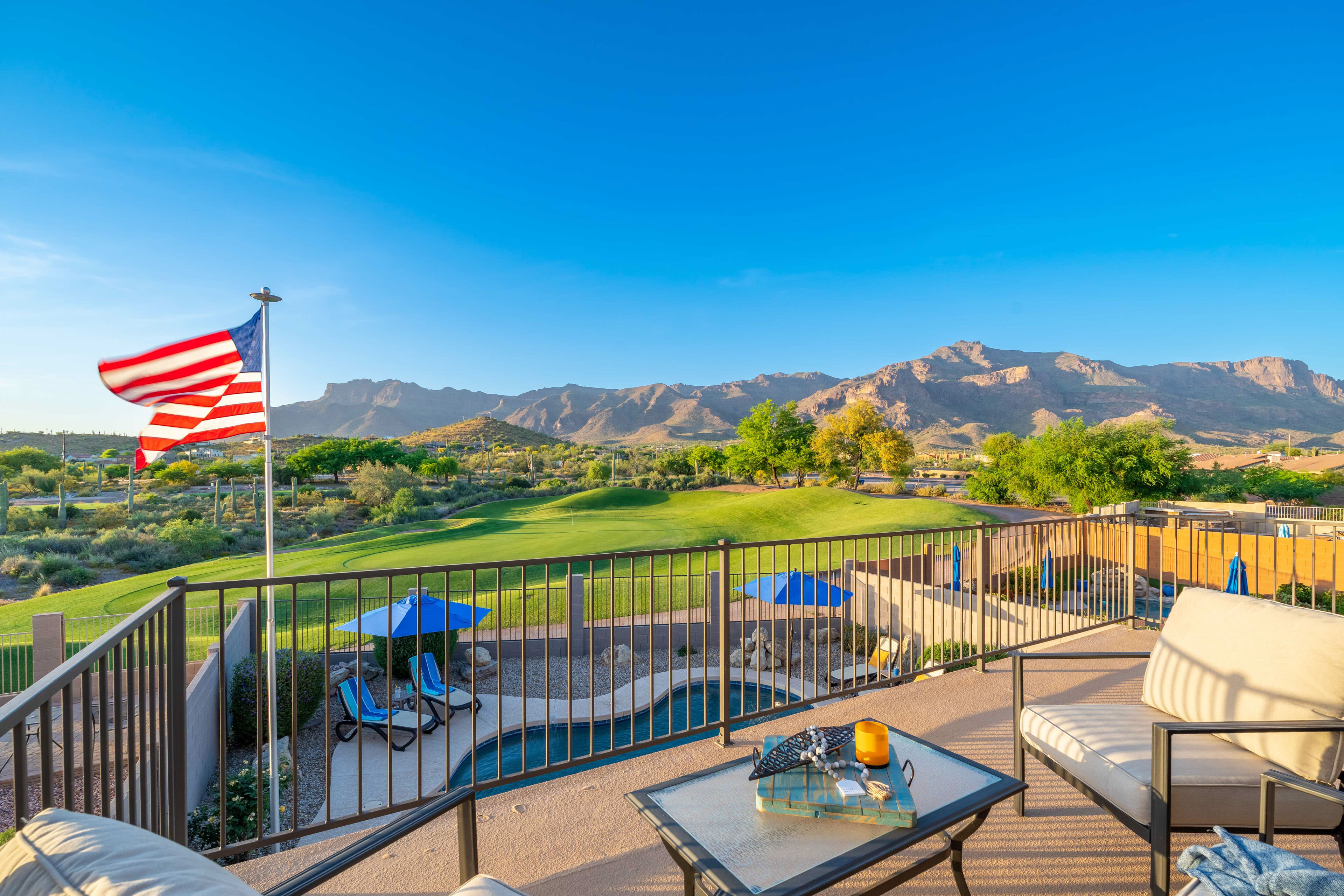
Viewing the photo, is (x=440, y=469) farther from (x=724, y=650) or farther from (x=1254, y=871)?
(x=1254, y=871)

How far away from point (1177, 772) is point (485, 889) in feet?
7.44

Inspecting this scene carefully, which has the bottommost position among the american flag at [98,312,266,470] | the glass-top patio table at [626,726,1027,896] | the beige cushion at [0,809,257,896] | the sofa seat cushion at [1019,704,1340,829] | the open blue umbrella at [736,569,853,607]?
the open blue umbrella at [736,569,853,607]

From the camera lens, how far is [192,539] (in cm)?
2819

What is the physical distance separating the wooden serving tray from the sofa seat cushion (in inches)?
35.6

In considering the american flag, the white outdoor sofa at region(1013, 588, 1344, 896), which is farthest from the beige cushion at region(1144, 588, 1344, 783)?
the american flag

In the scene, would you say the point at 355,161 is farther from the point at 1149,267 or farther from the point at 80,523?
the point at 1149,267

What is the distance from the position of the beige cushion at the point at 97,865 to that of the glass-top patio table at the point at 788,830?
108cm

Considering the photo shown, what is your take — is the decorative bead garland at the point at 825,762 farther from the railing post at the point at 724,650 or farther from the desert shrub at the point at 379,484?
the desert shrub at the point at 379,484

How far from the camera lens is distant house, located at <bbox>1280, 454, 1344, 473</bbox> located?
35312 millimetres

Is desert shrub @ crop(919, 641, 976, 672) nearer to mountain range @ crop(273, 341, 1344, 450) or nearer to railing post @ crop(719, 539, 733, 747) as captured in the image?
railing post @ crop(719, 539, 733, 747)

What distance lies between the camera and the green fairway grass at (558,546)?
51.1ft

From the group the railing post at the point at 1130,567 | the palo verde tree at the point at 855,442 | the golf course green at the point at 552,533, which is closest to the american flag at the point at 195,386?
the golf course green at the point at 552,533

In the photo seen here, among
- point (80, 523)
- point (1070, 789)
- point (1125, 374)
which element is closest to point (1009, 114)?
point (1070, 789)

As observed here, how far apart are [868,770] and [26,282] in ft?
126
